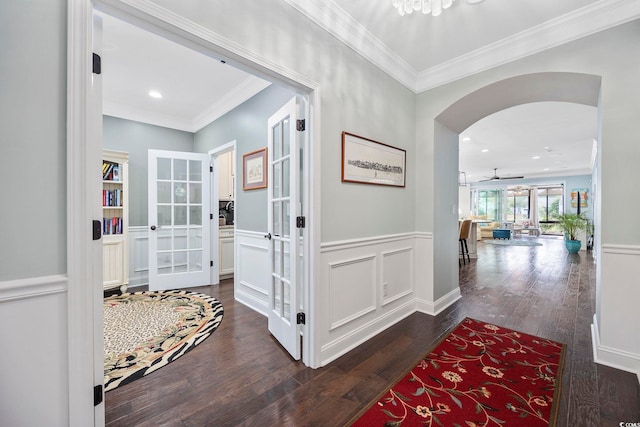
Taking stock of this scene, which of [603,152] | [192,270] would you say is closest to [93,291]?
[192,270]

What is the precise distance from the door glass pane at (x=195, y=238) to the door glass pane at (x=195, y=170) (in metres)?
0.82

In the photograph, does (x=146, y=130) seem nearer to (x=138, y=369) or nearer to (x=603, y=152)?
(x=138, y=369)

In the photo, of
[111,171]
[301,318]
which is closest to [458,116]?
[301,318]

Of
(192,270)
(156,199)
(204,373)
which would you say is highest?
(156,199)

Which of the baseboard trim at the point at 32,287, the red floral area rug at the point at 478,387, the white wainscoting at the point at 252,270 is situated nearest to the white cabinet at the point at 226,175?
the white wainscoting at the point at 252,270

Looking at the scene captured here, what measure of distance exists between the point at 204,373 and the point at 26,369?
3.51 feet

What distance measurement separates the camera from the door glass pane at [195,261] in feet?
13.2

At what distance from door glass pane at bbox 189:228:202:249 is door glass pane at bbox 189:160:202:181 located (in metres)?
0.82

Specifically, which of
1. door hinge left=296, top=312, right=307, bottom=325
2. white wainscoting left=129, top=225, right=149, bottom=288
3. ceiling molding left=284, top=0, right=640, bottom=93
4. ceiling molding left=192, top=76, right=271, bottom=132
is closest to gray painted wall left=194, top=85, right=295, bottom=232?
ceiling molding left=192, top=76, right=271, bottom=132

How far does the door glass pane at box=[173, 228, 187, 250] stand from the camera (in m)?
3.96

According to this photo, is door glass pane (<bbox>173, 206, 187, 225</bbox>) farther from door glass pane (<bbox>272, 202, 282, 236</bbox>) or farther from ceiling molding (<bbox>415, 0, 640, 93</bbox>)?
ceiling molding (<bbox>415, 0, 640, 93</bbox>)

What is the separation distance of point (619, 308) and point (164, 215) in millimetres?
5047

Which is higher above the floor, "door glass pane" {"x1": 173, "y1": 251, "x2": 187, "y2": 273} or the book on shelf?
the book on shelf

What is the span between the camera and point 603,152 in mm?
2012
